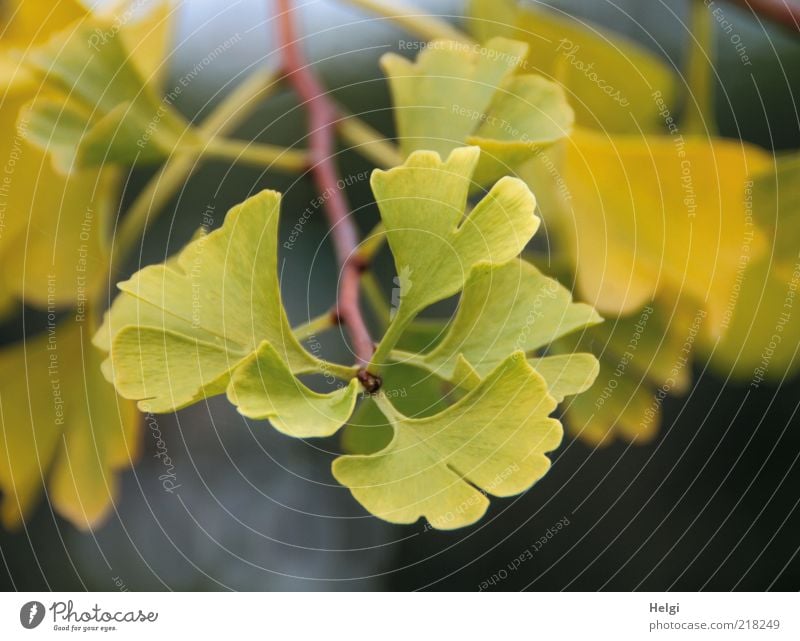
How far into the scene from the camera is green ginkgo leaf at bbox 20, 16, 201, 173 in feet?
0.85

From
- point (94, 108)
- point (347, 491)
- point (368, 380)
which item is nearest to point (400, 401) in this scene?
point (368, 380)

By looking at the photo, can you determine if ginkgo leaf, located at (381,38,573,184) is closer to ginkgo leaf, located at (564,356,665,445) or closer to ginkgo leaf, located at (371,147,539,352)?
ginkgo leaf, located at (371,147,539,352)

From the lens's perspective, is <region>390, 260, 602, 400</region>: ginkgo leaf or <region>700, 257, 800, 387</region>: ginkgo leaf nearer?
<region>390, 260, 602, 400</region>: ginkgo leaf

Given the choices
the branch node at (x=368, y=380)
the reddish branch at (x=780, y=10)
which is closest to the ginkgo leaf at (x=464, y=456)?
the branch node at (x=368, y=380)

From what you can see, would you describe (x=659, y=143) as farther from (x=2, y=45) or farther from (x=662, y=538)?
(x=662, y=538)

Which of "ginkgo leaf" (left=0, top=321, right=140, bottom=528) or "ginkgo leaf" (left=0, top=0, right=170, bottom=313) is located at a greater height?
"ginkgo leaf" (left=0, top=0, right=170, bottom=313)

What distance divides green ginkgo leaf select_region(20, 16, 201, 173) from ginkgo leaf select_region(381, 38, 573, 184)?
3.1 inches

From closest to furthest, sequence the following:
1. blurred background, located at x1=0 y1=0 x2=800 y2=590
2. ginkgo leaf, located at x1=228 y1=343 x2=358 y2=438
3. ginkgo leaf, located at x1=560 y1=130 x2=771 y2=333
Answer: ginkgo leaf, located at x1=228 y1=343 x2=358 y2=438, ginkgo leaf, located at x1=560 y1=130 x2=771 y2=333, blurred background, located at x1=0 y1=0 x2=800 y2=590

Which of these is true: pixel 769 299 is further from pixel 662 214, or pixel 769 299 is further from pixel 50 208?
pixel 50 208

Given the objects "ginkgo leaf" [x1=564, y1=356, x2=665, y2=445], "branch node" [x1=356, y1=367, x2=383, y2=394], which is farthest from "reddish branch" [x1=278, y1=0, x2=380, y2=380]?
"ginkgo leaf" [x1=564, y1=356, x2=665, y2=445]

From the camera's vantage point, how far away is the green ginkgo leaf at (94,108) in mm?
260

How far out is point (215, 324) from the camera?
20 cm
